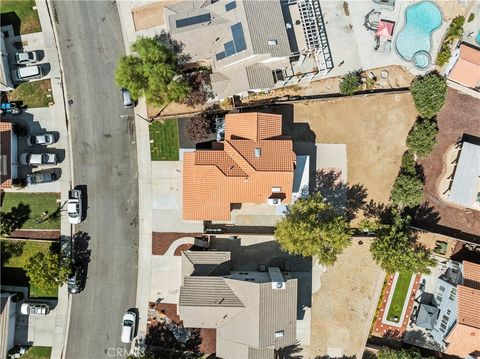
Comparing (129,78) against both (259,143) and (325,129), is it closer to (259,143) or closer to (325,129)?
(259,143)

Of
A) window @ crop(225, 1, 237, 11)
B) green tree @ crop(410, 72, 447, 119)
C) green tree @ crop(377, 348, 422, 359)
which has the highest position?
window @ crop(225, 1, 237, 11)

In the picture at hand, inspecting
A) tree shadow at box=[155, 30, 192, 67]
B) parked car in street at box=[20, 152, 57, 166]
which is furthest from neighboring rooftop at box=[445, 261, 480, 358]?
parked car in street at box=[20, 152, 57, 166]

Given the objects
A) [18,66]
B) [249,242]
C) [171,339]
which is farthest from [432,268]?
[18,66]

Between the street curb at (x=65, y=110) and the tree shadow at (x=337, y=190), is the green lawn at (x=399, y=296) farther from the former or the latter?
the street curb at (x=65, y=110)

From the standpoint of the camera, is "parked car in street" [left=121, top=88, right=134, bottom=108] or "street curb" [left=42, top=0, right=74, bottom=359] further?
"street curb" [left=42, top=0, right=74, bottom=359]

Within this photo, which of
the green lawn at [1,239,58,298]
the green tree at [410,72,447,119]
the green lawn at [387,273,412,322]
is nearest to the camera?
the green tree at [410,72,447,119]

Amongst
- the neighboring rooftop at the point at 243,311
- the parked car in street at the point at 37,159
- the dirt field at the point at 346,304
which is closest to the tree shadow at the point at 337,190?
the dirt field at the point at 346,304

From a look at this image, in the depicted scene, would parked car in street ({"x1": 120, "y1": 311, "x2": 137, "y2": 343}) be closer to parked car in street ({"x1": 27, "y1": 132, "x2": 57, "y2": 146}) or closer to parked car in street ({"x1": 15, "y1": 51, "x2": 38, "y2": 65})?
parked car in street ({"x1": 27, "y1": 132, "x2": 57, "y2": 146})

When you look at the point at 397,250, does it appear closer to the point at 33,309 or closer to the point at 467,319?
the point at 467,319
